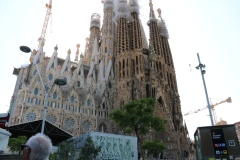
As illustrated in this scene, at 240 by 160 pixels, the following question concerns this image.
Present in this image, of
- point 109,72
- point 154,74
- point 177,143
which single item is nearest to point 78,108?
point 109,72

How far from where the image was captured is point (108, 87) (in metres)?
49.5

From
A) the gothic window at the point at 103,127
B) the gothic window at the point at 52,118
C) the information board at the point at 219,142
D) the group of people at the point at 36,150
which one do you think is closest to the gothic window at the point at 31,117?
the gothic window at the point at 52,118

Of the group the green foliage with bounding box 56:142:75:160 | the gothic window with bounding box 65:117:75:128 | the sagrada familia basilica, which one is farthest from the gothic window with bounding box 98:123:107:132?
the green foliage with bounding box 56:142:75:160

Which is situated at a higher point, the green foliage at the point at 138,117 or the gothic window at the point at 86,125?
the gothic window at the point at 86,125

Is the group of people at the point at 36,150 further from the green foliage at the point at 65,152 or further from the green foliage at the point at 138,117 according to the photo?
the green foliage at the point at 138,117

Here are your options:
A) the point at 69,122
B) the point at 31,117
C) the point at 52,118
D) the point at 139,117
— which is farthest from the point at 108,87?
the point at 139,117

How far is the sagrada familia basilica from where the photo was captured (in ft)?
133

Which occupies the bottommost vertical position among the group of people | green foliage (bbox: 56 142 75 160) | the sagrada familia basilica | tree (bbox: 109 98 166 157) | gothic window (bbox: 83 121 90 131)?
the group of people

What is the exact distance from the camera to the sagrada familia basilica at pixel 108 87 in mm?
40406

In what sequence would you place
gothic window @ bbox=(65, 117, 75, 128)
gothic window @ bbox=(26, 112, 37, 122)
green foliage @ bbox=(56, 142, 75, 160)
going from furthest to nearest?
gothic window @ bbox=(65, 117, 75, 128)
gothic window @ bbox=(26, 112, 37, 122)
green foliage @ bbox=(56, 142, 75, 160)

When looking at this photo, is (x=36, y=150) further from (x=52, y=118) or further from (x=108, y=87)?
(x=108, y=87)

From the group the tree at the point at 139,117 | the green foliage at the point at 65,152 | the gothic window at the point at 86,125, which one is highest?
the gothic window at the point at 86,125

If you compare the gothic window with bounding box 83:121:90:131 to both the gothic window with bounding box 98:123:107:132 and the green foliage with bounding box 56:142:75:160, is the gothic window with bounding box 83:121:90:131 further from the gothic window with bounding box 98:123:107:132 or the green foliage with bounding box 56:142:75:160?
the green foliage with bounding box 56:142:75:160

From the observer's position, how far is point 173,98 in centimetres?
5044
